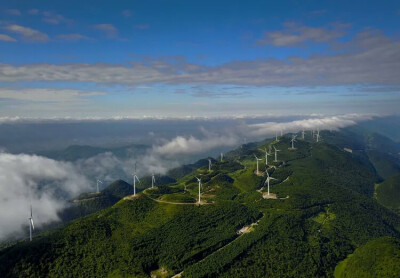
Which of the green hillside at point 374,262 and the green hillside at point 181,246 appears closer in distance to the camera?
the green hillside at point 181,246

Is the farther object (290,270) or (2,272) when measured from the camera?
(290,270)

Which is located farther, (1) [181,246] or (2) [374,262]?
(1) [181,246]

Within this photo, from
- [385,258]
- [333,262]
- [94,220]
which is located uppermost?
[94,220]

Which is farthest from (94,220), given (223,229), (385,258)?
(385,258)

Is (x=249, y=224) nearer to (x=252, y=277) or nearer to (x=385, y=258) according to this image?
(x=252, y=277)

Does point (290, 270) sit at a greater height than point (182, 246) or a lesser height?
lesser

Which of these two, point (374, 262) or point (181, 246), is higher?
point (181, 246)

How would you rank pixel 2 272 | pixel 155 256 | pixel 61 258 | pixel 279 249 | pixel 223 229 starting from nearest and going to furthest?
pixel 2 272 → pixel 61 258 → pixel 155 256 → pixel 279 249 → pixel 223 229

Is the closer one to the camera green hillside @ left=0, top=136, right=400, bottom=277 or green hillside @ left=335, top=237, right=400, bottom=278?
green hillside @ left=0, top=136, right=400, bottom=277
